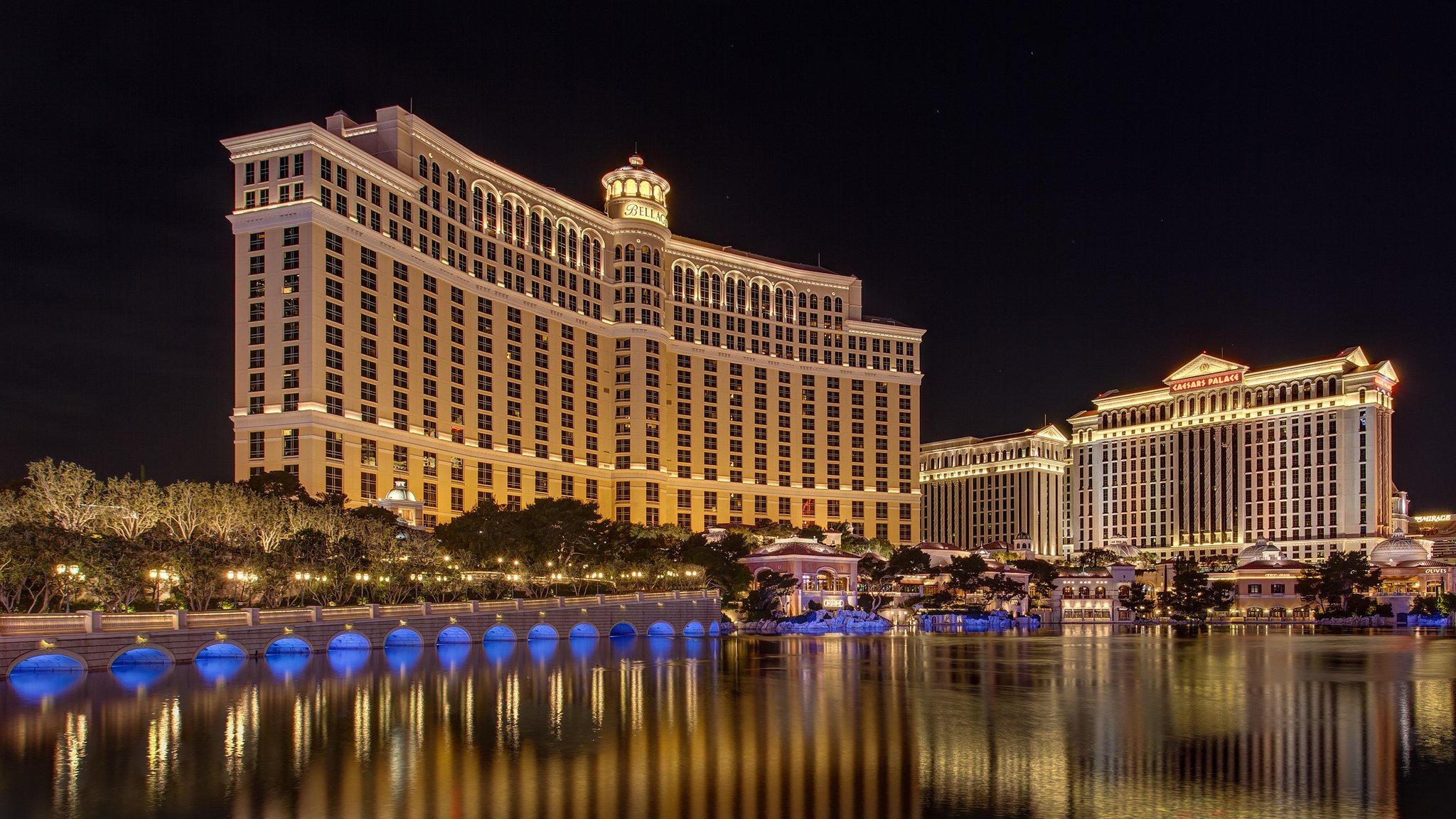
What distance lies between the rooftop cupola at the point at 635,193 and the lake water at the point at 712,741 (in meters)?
96.2

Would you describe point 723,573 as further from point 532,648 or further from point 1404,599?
→ point 1404,599

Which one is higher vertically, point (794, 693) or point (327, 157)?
point (327, 157)

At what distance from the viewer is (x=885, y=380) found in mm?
179125

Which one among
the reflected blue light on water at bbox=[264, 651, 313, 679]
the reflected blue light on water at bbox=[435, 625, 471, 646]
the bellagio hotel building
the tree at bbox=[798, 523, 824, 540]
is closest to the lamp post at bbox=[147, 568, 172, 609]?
the reflected blue light on water at bbox=[264, 651, 313, 679]

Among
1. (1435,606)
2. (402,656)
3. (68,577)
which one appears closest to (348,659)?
(402,656)

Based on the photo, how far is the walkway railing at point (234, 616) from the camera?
54250mm

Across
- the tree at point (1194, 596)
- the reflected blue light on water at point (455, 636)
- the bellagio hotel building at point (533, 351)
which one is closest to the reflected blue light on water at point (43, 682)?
the reflected blue light on water at point (455, 636)

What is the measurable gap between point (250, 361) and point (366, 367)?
10.6 meters

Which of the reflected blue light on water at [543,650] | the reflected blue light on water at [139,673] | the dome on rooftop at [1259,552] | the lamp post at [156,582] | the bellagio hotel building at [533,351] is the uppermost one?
the bellagio hotel building at [533,351]

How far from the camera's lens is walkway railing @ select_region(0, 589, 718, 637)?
5425 centimetres

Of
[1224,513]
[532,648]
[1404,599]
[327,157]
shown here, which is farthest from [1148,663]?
[1224,513]

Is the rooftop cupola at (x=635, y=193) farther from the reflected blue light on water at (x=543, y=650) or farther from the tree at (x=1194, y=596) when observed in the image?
the tree at (x=1194, y=596)

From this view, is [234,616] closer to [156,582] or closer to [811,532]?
[156,582]

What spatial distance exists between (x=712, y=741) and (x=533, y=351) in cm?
10660
